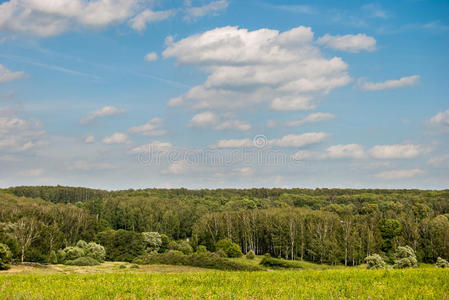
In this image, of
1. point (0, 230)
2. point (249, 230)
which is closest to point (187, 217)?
point (249, 230)

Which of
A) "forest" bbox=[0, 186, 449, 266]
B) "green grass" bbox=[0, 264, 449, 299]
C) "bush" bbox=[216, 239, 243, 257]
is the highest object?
"green grass" bbox=[0, 264, 449, 299]

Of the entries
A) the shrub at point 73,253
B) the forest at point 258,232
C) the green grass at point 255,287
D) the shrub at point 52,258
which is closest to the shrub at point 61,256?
the shrub at point 52,258

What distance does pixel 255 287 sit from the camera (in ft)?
47.6

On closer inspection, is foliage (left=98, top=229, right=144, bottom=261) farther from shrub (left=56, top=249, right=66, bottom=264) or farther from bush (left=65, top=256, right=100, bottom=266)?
bush (left=65, top=256, right=100, bottom=266)

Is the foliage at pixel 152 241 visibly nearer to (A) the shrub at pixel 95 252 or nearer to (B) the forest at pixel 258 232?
(B) the forest at pixel 258 232

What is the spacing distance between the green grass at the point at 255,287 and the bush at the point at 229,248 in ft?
292

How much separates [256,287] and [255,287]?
0.06 m

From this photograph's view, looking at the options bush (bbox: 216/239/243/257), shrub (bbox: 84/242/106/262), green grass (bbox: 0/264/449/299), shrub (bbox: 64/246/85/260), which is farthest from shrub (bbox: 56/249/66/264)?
green grass (bbox: 0/264/449/299)

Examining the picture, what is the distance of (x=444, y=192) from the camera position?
162625 millimetres

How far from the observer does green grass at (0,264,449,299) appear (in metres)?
12.8

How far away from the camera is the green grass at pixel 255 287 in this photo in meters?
12.8

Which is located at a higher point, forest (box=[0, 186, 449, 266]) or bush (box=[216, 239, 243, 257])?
forest (box=[0, 186, 449, 266])

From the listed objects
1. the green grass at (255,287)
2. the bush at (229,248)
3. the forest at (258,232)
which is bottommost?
the bush at (229,248)

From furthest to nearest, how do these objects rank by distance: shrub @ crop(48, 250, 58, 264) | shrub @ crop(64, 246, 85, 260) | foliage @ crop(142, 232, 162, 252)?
foliage @ crop(142, 232, 162, 252) < shrub @ crop(64, 246, 85, 260) < shrub @ crop(48, 250, 58, 264)
